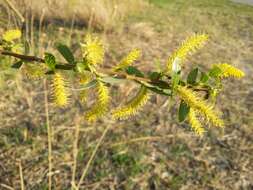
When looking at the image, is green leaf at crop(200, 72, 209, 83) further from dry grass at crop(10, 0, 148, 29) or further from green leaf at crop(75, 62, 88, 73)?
dry grass at crop(10, 0, 148, 29)

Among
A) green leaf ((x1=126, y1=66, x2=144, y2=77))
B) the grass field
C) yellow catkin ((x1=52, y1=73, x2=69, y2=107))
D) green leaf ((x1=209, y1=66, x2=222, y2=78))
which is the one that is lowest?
the grass field

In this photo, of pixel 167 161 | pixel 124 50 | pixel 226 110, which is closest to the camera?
pixel 167 161

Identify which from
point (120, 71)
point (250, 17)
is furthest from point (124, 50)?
point (120, 71)

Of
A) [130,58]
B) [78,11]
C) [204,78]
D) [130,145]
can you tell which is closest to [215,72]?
[204,78]

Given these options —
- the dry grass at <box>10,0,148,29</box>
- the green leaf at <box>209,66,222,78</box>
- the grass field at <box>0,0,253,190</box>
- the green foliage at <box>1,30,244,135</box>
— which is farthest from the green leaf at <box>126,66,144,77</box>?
the dry grass at <box>10,0,148,29</box>

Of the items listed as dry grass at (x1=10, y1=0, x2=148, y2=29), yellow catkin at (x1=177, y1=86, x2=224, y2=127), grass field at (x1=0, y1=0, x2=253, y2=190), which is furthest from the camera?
dry grass at (x1=10, y1=0, x2=148, y2=29)

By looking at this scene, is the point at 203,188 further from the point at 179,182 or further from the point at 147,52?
the point at 147,52

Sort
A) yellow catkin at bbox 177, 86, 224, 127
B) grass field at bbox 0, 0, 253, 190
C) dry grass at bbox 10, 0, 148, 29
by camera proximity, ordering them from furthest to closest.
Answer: dry grass at bbox 10, 0, 148, 29 < grass field at bbox 0, 0, 253, 190 < yellow catkin at bbox 177, 86, 224, 127

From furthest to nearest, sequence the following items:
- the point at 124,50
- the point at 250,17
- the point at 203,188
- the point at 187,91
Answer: the point at 250,17 → the point at 124,50 → the point at 203,188 → the point at 187,91
